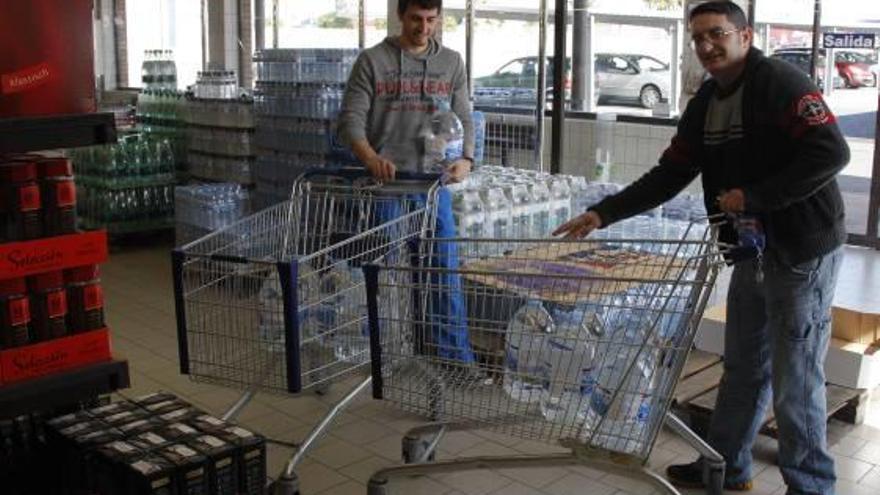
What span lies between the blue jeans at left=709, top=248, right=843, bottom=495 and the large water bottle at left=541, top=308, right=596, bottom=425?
2.75 ft

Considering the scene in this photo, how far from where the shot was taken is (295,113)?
6.75m

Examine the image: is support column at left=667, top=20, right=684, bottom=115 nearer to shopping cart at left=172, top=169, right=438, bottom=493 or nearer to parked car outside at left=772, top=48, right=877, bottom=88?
parked car outside at left=772, top=48, right=877, bottom=88

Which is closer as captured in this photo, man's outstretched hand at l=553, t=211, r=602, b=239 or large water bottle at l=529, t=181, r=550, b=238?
man's outstretched hand at l=553, t=211, r=602, b=239

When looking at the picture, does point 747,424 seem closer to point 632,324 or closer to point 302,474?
point 632,324

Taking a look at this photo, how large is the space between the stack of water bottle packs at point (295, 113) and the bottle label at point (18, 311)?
3.76 m

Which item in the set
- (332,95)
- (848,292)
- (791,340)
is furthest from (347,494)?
(848,292)

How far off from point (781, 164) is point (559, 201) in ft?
9.40

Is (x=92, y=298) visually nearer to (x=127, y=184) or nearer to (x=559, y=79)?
(x=559, y=79)

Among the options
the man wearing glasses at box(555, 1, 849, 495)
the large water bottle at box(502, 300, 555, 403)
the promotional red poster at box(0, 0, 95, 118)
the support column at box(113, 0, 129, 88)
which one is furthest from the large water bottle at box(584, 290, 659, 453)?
the support column at box(113, 0, 129, 88)

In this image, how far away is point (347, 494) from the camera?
3541 mm

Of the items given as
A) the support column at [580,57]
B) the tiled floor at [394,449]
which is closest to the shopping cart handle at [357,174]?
the tiled floor at [394,449]

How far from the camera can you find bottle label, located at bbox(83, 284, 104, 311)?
2643 mm

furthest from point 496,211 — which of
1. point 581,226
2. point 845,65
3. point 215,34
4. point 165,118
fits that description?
point 215,34

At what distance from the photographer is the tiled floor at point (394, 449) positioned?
3.62m
